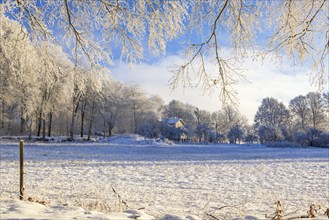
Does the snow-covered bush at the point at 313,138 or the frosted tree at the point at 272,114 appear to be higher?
the frosted tree at the point at 272,114

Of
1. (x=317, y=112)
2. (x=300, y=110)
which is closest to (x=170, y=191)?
(x=317, y=112)

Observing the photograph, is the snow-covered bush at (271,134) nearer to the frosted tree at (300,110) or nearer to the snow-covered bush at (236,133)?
the snow-covered bush at (236,133)

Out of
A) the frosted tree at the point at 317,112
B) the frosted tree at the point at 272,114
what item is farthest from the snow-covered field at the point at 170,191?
the frosted tree at the point at 272,114

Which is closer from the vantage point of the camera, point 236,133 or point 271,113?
point 236,133

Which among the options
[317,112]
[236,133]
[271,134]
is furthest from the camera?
[317,112]

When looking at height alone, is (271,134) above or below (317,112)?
below

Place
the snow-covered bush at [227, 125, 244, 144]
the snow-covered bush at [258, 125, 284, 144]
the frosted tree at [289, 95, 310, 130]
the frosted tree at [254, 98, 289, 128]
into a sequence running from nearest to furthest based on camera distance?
the snow-covered bush at [258, 125, 284, 144] → the snow-covered bush at [227, 125, 244, 144] → the frosted tree at [289, 95, 310, 130] → the frosted tree at [254, 98, 289, 128]

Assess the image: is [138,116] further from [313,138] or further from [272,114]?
[313,138]

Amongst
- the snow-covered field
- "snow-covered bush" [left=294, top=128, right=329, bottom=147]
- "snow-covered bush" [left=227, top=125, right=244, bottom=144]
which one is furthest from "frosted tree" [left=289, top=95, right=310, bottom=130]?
the snow-covered field

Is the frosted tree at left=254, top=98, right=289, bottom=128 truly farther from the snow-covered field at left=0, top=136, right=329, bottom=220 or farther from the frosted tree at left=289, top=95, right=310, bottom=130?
Result: the snow-covered field at left=0, top=136, right=329, bottom=220

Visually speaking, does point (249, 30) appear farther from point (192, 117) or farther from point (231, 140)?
point (192, 117)

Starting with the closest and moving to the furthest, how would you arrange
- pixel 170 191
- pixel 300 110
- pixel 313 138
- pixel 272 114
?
pixel 170 191
pixel 313 138
pixel 300 110
pixel 272 114

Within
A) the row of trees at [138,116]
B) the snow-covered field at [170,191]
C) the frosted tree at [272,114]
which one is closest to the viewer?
the snow-covered field at [170,191]

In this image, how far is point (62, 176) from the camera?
10.6 m
